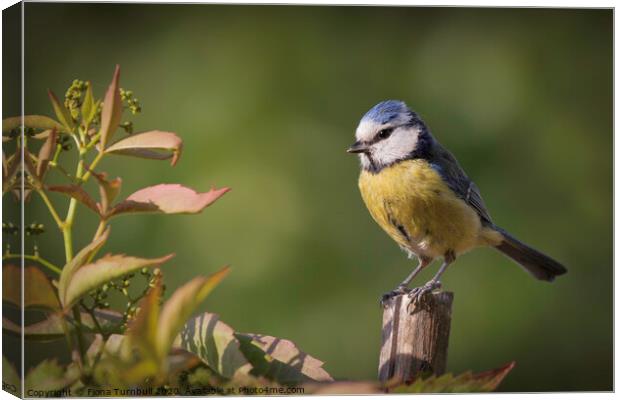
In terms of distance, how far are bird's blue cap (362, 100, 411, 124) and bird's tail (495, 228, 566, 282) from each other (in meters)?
0.53

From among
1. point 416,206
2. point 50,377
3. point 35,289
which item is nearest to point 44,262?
point 35,289

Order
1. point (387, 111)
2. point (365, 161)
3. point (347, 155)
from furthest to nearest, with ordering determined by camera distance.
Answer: point (347, 155), point (365, 161), point (387, 111)

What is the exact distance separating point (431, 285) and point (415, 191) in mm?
277

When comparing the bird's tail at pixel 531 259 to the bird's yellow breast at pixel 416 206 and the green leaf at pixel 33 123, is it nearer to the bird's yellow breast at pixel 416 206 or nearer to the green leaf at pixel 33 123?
the bird's yellow breast at pixel 416 206

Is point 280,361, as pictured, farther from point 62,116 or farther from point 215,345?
point 62,116

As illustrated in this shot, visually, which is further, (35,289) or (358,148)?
(358,148)

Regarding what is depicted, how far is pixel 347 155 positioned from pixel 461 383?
785 mm

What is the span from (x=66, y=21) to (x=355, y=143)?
879 millimetres

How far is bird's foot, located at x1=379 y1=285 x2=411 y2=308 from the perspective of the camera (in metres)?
2.57

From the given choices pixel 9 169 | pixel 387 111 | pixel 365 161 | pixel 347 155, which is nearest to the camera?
pixel 9 169

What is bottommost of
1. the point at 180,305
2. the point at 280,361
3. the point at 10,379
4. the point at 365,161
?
the point at 10,379

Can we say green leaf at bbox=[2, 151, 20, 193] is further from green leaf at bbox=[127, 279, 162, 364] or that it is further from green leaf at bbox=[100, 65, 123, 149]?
green leaf at bbox=[127, 279, 162, 364]

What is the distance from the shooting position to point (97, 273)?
2062 millimetres

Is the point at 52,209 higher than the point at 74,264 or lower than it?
higher
